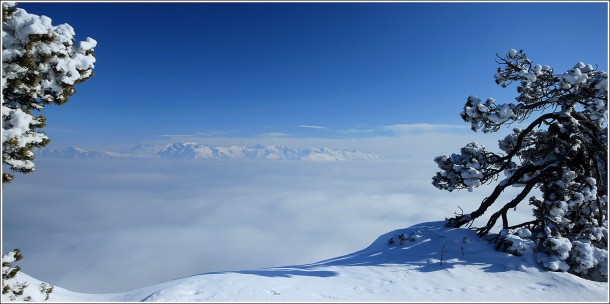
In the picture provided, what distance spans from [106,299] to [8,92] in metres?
5.06

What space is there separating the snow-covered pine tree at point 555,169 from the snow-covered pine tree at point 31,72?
12.1 metres

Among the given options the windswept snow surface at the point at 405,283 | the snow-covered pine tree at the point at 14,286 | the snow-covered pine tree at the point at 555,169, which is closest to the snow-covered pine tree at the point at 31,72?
the snow-covered pine tree at the point at 14,286

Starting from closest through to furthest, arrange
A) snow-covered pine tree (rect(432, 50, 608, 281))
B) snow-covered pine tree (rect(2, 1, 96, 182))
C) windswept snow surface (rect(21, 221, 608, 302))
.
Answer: snow-covered pine tree (rect(2, 1, 96, 182)) < windswept snow surface (rect(21, 221, 608, 302)) < snow-covered pine tree (rect(432, 50, 608, 281))

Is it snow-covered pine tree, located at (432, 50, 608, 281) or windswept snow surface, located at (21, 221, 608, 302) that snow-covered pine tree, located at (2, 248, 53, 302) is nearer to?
windswept snow surface, located at (21, 221, 608, 302)

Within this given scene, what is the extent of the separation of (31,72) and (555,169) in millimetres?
15812

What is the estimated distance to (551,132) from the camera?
12.3 meters

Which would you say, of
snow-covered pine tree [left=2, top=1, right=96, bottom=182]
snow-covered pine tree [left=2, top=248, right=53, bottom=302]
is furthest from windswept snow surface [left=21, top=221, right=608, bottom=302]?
snow-covered pine tree [left=2, top=1, right=96, bottom=182]

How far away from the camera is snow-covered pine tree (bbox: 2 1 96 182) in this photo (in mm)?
5676

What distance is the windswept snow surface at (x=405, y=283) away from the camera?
277 inches

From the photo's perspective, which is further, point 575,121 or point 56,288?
point 575,121

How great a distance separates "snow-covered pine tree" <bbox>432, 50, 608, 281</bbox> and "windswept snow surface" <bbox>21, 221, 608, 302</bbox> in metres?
0.90

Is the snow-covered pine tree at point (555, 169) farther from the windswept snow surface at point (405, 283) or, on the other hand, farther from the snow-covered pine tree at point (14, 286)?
Answer: the snow-covered pine tree at point (14, 286)

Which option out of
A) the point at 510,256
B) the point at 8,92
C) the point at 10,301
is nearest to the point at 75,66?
the point at 8,92

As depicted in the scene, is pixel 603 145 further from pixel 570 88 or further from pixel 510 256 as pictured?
pixel 510 256
